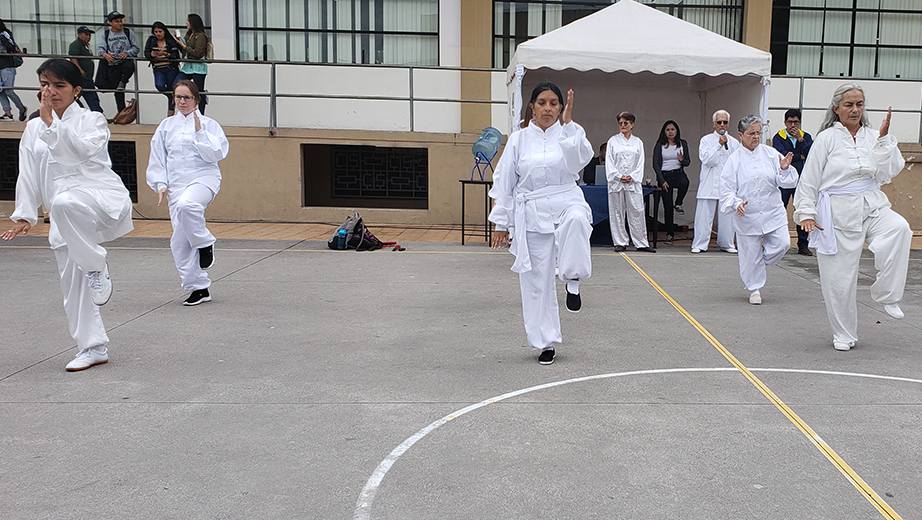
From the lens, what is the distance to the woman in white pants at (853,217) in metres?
5.67

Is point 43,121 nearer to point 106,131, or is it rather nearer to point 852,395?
point 106,131

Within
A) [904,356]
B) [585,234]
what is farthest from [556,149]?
[904,356]

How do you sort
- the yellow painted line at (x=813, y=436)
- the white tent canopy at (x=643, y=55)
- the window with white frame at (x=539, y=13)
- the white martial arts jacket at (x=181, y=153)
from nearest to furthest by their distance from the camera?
1. the yellow painted line at (x=813, y=436)
2. the white martial arts jacket at (x=181, y=153)
3. the white tent canopy at (x=643, y=55)
4. the window with white frame at (x=539, y=13)

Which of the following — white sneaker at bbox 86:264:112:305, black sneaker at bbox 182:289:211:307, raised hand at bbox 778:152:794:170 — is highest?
raised hand at bbox 778:152:794:170

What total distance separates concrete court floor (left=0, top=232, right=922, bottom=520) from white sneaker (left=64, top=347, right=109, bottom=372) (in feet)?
0.22

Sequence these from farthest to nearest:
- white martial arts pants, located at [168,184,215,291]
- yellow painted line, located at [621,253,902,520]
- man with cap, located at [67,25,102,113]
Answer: man with cap, located at [67,25,102,113] < white martial arts pants, located at [168,184,215,291] < yellow painted line, located at [621,253,902,520]

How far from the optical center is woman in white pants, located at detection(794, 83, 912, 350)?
18.6 feet

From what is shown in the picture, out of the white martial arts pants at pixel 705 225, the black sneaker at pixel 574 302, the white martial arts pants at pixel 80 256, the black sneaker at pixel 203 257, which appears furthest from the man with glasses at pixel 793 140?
the white martial arts pants at pixel 80 256

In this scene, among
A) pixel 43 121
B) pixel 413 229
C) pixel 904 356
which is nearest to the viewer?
pixel 43 121

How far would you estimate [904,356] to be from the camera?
548cm

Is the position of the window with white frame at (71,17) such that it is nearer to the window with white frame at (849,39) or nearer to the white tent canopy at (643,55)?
the white tent canopy at (643,55)

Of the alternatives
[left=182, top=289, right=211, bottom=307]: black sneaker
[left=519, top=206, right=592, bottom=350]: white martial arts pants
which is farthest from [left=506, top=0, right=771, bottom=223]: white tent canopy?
[left=519, top=206, right=592, bottom=350]: white martial arts pants

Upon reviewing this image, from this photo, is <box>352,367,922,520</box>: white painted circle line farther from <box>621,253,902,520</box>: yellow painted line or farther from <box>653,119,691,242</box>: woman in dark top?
<box>653,119,691,242</box>: woman in dark top

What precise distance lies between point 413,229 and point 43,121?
9065 mm
